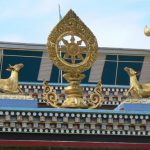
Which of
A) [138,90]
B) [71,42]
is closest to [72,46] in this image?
[71,42]

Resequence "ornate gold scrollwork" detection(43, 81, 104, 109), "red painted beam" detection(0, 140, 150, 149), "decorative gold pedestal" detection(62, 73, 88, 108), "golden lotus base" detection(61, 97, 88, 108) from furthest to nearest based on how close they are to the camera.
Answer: "decorative gold pedestal" detection(62, 73, 88, 108)
"ornate gold scrollwork" detection(43, 81, 104, 109)
"golden lotus base" detection(61, 97, 88, 108)
"red painted beam" detection(0, 140, 150, 149)

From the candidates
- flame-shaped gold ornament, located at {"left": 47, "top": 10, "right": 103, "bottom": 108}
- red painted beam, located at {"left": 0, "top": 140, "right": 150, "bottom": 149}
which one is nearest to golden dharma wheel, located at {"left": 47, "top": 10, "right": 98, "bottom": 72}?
flame-shaped gold ornament, located at {"left": 47, "top": 10, "right": 103, "bottom": 108}

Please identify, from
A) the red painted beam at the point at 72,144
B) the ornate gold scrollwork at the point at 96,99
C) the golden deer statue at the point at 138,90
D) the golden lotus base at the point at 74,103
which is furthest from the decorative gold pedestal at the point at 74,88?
the red painted beam at the point at 72,144

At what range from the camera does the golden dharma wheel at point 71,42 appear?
64.1 ft

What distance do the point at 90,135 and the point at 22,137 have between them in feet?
5.78

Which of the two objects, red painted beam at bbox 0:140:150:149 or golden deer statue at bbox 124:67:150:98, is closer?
red painted beam at bbox 0:140:150:149

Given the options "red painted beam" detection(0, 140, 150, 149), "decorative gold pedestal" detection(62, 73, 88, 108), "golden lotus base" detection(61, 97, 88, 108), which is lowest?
"red painted beam" detection(0, 140, 150, 149)

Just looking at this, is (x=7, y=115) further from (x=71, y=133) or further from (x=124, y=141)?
(x=124, y=141)

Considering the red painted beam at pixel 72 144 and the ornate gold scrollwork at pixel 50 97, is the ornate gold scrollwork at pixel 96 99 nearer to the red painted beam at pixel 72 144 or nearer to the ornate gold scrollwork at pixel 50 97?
the ornate gold scrollwork at pixel 50 97

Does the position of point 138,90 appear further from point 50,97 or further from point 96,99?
point 50,97

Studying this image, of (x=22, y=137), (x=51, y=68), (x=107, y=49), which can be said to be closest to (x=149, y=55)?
(x=107, y=49)

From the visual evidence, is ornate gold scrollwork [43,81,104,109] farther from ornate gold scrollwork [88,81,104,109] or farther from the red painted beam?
the red painted beam

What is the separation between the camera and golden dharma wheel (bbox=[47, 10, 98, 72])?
1953cm

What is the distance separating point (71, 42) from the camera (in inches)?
773
